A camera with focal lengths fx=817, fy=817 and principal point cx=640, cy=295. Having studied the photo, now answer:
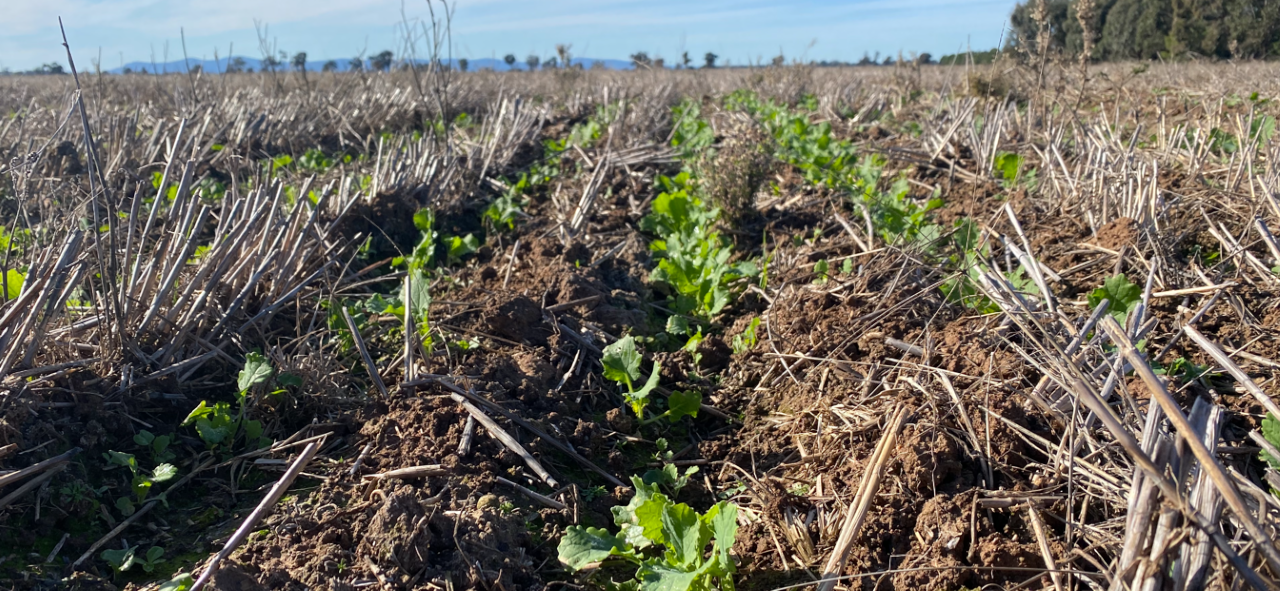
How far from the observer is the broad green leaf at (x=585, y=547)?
6.91 feet

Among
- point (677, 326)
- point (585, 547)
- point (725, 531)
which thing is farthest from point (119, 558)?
point (677, 326)

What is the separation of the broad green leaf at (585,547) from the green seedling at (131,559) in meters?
1.09

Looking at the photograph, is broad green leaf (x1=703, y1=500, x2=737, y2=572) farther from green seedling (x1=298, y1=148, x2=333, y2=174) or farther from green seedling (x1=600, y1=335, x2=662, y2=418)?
green seedling (x1=298, y1=148, x2=333, y2=174)

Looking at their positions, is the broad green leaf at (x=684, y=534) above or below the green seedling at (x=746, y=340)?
below

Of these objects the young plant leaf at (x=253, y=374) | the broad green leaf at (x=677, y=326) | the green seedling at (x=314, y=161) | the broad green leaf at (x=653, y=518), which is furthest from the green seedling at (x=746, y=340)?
the green seedling at (x=314, y=161)

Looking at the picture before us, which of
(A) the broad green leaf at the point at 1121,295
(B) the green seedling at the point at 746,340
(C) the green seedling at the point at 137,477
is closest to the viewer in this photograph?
(C) the green seedling at the point at 137,477

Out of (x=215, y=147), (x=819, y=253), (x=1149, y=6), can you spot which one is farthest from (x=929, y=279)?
(x=1149, y=6)

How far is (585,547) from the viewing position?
84.0 inches

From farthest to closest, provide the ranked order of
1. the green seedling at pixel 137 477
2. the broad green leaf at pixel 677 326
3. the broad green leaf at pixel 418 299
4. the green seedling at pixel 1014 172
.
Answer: the green seedling at pixel 1014 172
the broad green leaf at pixel 677 326
the broad green leaf at pixel 418 299
the green seedling at pixel 137 477

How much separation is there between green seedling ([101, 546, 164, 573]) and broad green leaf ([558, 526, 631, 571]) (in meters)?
1.09

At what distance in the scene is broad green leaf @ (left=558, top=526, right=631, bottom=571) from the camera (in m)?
2.11

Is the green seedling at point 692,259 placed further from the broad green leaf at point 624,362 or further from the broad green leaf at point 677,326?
the broad green leaf at point 624,362

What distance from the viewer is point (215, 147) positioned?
7434mm

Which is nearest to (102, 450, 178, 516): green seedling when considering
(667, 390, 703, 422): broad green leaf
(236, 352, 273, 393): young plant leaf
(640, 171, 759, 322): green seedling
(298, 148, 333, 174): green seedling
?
(236, 352, 273, 393): young plant leaf
